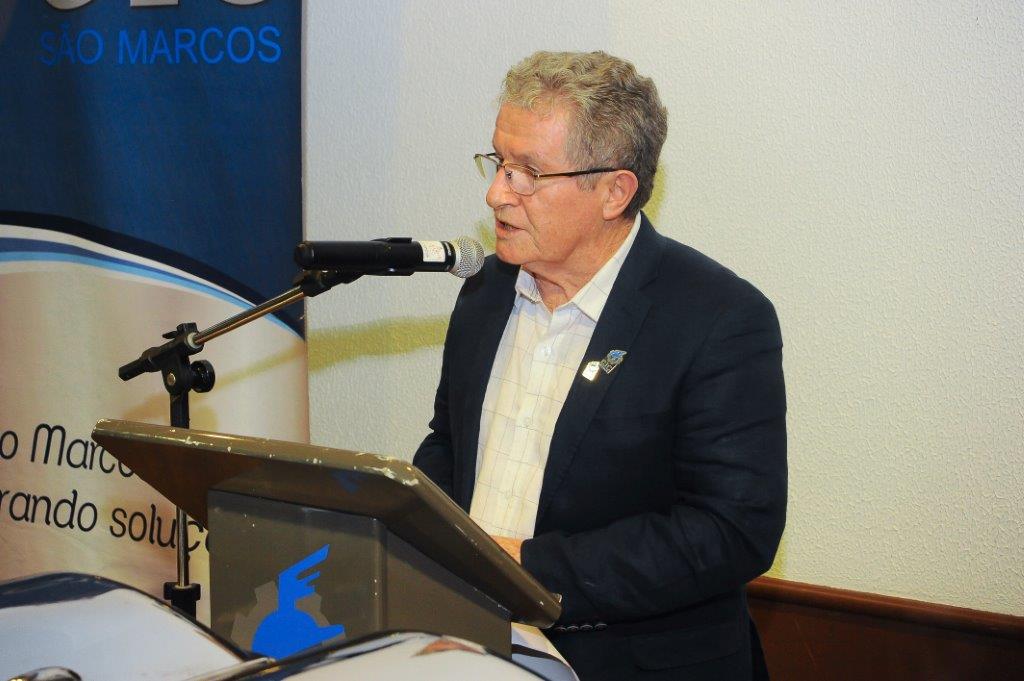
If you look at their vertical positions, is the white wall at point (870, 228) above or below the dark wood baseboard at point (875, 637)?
above

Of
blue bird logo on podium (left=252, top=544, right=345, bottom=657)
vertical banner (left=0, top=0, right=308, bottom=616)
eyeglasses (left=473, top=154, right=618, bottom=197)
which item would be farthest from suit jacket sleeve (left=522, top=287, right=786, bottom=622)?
vertical banner (left=0, top=0, right=308, bottom=616)

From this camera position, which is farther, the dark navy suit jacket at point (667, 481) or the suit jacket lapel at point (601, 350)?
the suit jacket lapel at point (601, 350)

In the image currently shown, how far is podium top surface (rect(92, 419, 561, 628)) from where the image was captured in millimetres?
907

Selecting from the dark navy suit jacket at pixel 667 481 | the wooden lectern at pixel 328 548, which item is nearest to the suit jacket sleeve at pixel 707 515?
the dark navy suit jacket at pixel 667 481

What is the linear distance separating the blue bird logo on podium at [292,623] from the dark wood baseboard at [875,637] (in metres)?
1.65

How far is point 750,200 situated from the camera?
244 centimetres

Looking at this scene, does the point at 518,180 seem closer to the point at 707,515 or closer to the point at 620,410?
the point at 620,410

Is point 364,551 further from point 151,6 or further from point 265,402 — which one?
point 151,6

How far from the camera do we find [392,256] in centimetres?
152

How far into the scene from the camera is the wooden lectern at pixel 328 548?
3.14ft

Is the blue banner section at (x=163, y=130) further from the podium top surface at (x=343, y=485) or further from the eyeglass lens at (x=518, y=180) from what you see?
the podium top surface at (x=343, y=485)

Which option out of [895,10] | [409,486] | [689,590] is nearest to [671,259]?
[689,590]

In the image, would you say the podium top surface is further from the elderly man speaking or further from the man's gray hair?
the man's gray hair

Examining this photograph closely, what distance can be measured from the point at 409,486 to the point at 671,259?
1.05 m
